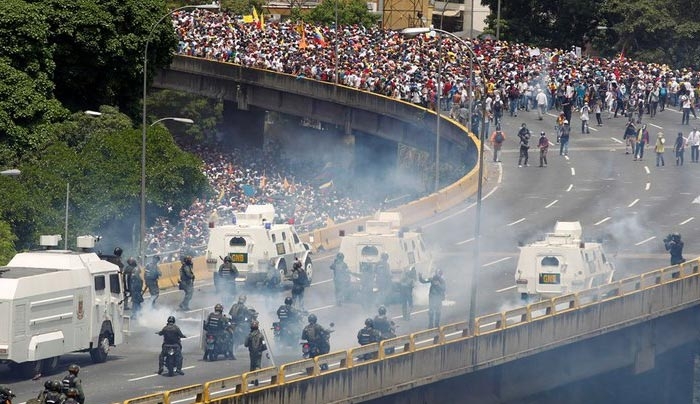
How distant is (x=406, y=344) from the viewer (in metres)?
36.4

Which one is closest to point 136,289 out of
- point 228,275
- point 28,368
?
point 228,275

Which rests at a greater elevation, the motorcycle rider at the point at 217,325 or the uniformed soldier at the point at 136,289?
the motorcycle rider at the point at 217,325

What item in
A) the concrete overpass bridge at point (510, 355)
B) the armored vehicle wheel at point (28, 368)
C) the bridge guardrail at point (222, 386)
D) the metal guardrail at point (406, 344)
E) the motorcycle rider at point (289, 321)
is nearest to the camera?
the bridge guardrail at point (222, 386)

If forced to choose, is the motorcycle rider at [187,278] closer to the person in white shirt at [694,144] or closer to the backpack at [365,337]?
the backpack at [365,337]

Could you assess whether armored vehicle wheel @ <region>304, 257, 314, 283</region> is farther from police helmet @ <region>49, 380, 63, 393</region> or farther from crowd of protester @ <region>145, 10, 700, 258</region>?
police helmet @ <region>49, 380, 63, 393</region>

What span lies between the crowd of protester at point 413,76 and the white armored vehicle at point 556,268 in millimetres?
25070

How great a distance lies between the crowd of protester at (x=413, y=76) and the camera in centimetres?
7975

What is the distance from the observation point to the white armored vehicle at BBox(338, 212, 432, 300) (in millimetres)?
49219

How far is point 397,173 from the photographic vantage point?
3861 inches

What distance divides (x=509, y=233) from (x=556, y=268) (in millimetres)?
14546

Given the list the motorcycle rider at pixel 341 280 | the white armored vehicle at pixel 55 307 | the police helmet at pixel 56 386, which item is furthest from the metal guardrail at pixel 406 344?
the motorcycle rider at pixel 341 280

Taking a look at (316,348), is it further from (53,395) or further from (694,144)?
(694,144)

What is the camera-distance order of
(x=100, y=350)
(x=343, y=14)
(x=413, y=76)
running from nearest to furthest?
(x=100, y=350), (x=413, y=76), (x=343, y=14)

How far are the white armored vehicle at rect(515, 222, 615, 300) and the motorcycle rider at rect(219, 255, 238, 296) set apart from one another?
761 cm
